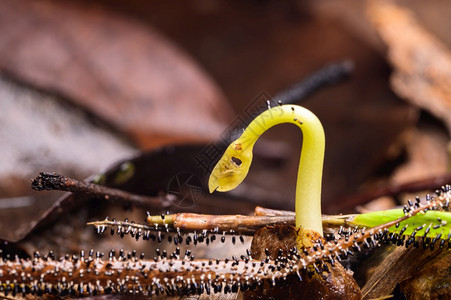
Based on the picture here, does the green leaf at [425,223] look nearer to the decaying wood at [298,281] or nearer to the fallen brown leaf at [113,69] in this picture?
the decaying wood at [298,281]

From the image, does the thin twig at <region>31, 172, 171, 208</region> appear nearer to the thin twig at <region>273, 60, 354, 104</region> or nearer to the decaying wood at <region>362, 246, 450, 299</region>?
the decaying wood at <region>362, 246, 450, 299</region>

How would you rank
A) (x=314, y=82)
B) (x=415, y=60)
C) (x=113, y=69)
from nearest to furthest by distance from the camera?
(x=314, y=82) → (x=113, y=69) → (x=415, y=60)

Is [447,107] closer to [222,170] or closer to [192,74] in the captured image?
[192,74]

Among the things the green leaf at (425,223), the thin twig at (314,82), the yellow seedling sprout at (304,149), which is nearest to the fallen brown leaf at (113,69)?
the thin twig at (314,82)

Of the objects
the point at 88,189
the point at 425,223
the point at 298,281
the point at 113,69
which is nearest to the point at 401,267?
the point at 425,223

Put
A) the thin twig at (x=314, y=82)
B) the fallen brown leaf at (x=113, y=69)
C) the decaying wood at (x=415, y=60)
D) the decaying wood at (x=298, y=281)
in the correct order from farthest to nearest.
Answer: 1. the decaying wood at (x=415, y=60)
2. the fallen brown leaf at (x=113, y=69)
3. the thin twig at (x=314, y=82)
4. the decaying wood at (x=298, y=281)

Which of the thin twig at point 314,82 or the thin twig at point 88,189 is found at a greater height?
the thin twig at point 314,82

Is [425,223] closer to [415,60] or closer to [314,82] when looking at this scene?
A: [314,82]
